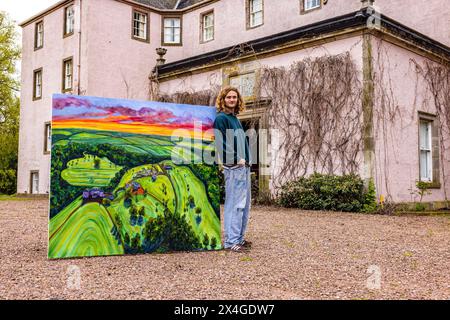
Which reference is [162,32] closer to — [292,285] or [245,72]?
[245,72]

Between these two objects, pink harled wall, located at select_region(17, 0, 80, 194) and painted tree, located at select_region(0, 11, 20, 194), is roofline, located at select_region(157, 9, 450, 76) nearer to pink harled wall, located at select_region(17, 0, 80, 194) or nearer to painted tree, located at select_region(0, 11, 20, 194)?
pink harled wall, located at select_region(17, 0, 80, 194)

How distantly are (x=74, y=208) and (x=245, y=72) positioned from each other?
9.22m

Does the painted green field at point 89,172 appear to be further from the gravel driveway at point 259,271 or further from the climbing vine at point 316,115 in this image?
the climbing vine at point 316,115

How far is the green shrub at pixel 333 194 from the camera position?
33.6ft

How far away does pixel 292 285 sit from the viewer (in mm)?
3584

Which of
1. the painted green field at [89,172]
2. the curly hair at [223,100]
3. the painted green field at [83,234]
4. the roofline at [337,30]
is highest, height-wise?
the roofline at [337,30]

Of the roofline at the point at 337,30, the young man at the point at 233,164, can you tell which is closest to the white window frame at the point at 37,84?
the roofline at the point at 337,30

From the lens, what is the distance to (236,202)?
5098 mm

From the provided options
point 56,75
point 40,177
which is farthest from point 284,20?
point 40,177

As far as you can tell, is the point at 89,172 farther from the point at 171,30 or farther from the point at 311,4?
the point at 171,30

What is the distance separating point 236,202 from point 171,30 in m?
15.9

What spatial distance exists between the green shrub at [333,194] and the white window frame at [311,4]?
6.79 meters

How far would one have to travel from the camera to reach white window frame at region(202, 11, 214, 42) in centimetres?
1847

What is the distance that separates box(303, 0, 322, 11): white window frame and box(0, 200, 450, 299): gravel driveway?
10472 mm
